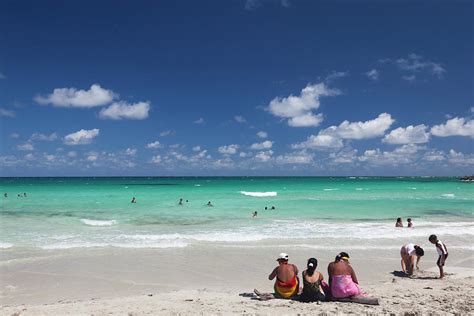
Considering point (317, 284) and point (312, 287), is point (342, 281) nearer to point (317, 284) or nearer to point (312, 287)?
point (317, 284)

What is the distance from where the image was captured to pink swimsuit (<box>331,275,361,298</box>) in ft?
26.9

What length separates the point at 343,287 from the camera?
823 centimetres

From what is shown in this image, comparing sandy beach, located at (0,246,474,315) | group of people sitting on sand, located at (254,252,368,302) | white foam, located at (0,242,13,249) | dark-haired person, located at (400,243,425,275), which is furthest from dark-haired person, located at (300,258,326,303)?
white foam, located at (0,242,13,249)

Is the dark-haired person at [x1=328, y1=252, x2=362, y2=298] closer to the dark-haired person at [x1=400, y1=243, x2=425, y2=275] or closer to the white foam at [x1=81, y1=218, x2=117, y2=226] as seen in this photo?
the dark-haired person at [x1=400, y1=243, x2=425, y2=275]

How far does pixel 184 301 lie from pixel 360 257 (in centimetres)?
697

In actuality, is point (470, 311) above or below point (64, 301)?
above

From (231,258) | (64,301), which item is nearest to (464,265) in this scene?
(231,258)

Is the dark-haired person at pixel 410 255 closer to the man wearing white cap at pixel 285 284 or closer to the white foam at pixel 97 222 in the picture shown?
the man wearing white cap at pixel 285 284

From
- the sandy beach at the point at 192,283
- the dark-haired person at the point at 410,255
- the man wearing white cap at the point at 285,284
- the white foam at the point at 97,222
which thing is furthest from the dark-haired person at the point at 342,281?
the white foam at the point at 97,222

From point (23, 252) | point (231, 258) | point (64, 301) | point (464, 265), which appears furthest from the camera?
point (23, 252)

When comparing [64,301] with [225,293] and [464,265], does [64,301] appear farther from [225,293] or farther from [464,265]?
[464,265]

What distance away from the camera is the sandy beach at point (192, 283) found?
7.93 meters

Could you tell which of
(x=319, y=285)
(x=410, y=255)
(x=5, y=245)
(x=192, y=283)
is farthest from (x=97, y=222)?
(x=410, y=255)

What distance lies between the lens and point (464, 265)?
38.9ft
